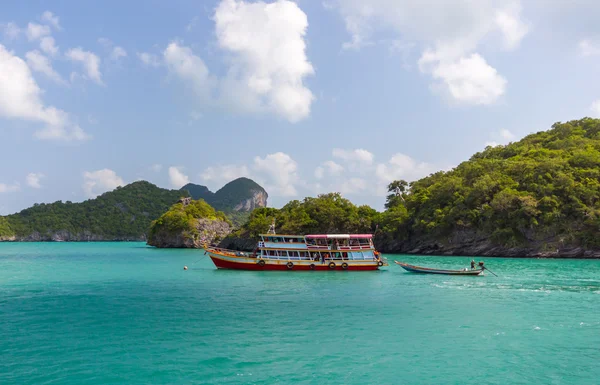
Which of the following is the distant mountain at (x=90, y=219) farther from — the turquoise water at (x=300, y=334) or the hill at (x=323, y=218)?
the turquoise water at (x=300, y=334)

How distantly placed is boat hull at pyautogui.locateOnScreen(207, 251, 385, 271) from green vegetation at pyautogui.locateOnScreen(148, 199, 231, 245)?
2715 inches

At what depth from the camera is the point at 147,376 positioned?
11641 mm

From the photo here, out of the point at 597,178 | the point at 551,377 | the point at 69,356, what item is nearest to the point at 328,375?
the point at 551,377

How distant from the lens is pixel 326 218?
271 ft

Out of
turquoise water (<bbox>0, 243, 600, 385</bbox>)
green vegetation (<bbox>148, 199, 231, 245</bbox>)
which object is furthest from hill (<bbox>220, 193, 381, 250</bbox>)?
turquoise water (<bbox>0, 243, 600, 385</bbox>)

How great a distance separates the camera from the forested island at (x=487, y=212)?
57156mm

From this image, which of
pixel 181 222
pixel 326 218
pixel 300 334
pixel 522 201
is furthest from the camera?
pixel 181 222

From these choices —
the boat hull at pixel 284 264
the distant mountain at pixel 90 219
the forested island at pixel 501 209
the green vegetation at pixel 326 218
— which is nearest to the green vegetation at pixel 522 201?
the forested island at pixel 501 209

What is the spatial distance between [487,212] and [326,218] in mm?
29737

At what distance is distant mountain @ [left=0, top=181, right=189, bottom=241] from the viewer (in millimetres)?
172500

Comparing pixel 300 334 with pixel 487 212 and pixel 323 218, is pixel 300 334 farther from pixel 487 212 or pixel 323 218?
pixel 323 218

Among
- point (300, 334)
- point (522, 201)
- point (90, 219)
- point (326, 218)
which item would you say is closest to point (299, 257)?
point (300, 334)

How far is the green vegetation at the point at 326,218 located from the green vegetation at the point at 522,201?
6.37m

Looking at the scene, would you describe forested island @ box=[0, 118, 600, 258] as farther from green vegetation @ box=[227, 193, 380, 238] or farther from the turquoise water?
the turquoise water
